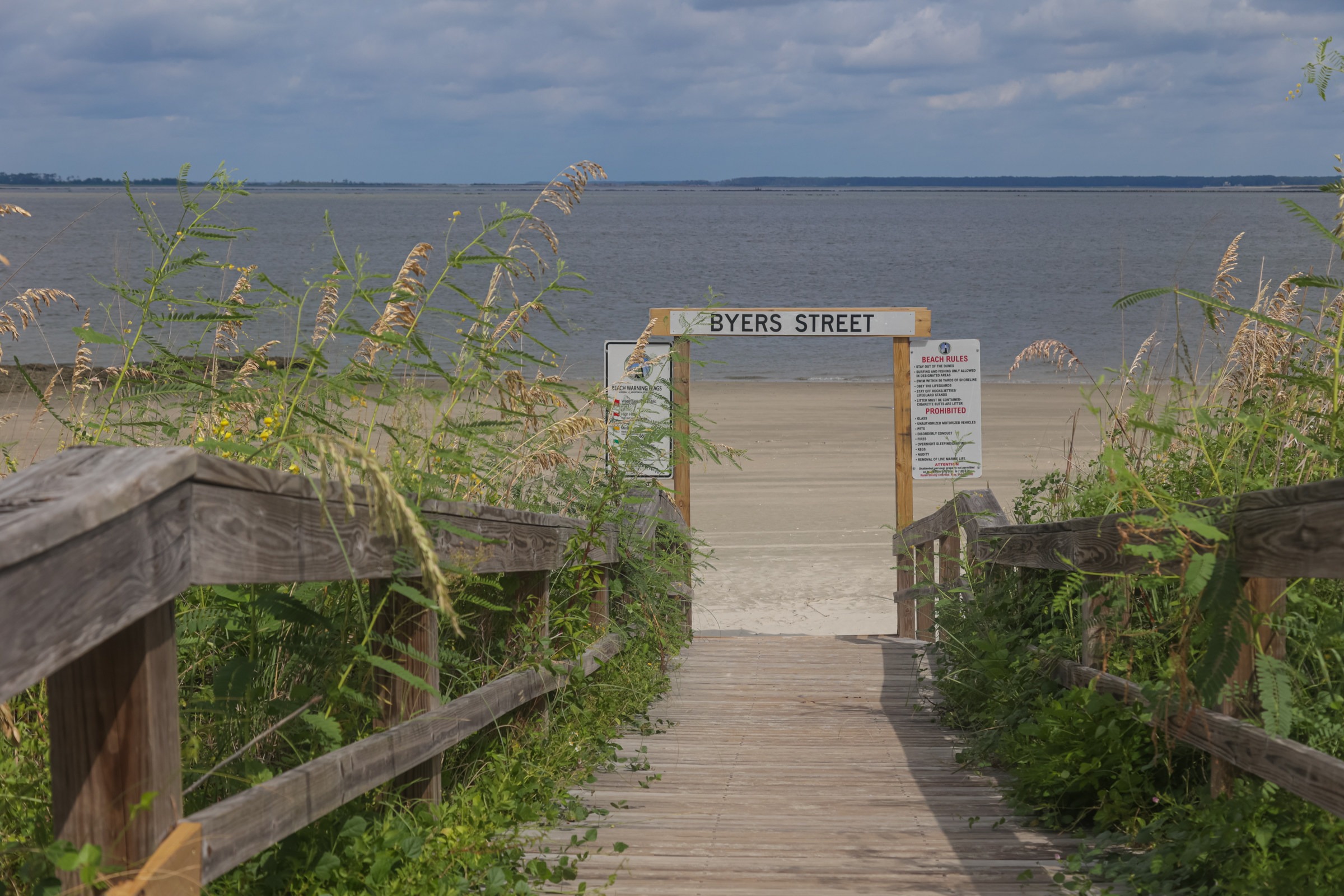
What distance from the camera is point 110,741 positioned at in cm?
181

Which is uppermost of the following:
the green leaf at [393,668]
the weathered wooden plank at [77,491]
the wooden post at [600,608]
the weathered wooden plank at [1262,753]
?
the weathered wooden plank at [77,491]

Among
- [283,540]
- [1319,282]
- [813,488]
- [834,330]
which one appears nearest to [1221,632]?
[1319,282]

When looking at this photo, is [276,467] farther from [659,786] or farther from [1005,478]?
[1005,478]

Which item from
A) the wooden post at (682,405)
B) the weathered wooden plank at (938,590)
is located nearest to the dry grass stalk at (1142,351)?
the weathered wooden plank at (938,590)

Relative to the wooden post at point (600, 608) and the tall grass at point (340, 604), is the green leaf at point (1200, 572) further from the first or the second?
the wooden post at point (600, 608)

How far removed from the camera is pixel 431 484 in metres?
3.04

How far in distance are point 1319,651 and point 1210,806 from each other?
1.58ft

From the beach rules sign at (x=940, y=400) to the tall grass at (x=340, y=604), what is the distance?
508 cm

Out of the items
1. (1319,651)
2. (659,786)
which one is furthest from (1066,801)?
(659,786)

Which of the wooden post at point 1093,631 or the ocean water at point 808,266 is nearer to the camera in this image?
the wooden post at point 1093,631

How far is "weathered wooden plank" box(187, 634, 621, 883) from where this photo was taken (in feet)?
6.84

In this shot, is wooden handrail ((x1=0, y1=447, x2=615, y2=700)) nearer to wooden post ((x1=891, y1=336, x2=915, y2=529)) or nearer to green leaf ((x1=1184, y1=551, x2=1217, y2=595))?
green leaf ((x1=1184, y1=551, x2=1217, y2=595))

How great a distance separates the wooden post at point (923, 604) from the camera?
754 centimetres

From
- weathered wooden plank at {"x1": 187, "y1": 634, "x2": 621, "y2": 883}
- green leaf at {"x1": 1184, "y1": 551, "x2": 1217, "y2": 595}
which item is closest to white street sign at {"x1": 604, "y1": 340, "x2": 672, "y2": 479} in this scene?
weathered wooden plank at {"x1": 187, "y1": 634, "x2": 621, "y2": 883}
